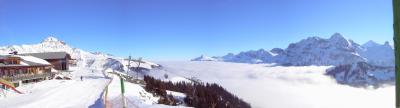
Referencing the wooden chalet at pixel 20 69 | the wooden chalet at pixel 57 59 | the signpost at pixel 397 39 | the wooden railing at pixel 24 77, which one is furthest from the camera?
the wooden chalet at pixel 57 59

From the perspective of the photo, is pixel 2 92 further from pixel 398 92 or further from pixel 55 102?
pixel 398 92

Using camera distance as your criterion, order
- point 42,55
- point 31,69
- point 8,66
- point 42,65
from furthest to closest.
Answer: point 42,55 < point 42,65 < point 31,69 < point 8,66

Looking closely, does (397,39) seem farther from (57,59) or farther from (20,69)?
(57,59)

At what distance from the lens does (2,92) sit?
158 feet

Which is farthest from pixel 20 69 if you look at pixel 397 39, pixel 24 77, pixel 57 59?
pixel 397 39

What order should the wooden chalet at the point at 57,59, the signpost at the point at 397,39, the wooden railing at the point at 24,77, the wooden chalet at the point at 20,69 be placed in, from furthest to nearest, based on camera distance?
the wooden chalet at the point at 57,59 < the wooden chalet at the point at 20,69 < the wooden railing at the point at 24,77 < the signpost at the point at 397,39

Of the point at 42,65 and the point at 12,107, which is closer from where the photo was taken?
the point at 12,107

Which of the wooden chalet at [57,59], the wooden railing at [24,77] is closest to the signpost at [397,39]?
the wooden railing at [24,77]

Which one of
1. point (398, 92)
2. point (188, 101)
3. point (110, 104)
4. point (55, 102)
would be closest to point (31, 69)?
point (188, 101)

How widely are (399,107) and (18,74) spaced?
270 feet

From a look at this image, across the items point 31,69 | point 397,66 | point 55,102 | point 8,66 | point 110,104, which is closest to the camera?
point 397,66

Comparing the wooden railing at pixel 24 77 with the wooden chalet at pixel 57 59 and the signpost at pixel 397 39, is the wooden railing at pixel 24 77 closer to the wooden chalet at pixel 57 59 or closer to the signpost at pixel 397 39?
the wooden chalet at pixel 57 59

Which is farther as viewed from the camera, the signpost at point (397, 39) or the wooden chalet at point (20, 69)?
the wooden chalet at point (20, 69)

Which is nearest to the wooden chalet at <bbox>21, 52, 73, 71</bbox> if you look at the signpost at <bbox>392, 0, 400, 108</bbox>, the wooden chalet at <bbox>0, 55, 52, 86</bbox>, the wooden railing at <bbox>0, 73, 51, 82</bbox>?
the wooden chalet at <bbox>0, 55, 52, 86</bbox>
